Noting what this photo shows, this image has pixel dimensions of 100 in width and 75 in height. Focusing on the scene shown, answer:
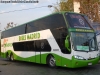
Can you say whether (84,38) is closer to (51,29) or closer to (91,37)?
(91,37)

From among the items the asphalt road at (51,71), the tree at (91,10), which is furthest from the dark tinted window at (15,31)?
the tree at (91,10)

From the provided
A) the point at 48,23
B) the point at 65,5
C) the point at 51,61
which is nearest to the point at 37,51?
the point at 51,61

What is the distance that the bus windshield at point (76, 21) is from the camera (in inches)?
518

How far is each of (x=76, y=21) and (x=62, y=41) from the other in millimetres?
1640

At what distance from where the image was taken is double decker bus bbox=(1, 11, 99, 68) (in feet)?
41.3

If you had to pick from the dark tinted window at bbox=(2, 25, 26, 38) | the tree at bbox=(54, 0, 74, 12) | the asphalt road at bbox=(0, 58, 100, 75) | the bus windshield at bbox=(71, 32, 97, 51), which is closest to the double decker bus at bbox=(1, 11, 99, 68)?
the bus windshield at bbox=(71, 32, 97, 51)

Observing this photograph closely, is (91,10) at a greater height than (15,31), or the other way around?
(91,10)

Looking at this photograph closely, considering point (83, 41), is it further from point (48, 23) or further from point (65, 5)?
point (65, 5)

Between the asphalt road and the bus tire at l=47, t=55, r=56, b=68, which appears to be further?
the bus tire at l=47, t=55, r=56, b=68

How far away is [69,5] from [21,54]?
18.5 m

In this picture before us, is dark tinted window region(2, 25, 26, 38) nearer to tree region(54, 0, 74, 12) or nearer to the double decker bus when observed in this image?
the double decker bus

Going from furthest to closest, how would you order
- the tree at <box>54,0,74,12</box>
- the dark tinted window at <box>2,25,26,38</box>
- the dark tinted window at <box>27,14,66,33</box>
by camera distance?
the tree at <box>54,0,74,12</box>
the dark tinted window at <box>2,25,26,38</box>
the dark tinted window at <box>27,14,66,33</box>

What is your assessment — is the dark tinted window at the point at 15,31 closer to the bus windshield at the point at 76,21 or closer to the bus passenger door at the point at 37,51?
the bus passenger door at the point at 37,51

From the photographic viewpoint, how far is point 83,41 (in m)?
13.0
